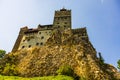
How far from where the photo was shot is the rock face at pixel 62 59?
6166 centimetres

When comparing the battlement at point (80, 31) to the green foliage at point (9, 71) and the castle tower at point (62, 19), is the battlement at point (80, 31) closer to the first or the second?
the castle tower at point (62, 19)

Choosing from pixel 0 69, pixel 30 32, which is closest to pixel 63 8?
pixel 30 32

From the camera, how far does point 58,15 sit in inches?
3789

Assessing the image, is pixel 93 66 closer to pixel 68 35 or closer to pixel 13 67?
pixel 68 35

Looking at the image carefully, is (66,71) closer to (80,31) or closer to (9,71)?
(9,71)

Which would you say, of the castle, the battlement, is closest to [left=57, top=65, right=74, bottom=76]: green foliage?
the castle

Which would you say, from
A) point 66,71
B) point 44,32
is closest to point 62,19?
point 44,32

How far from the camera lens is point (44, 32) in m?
87.8

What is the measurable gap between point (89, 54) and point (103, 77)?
41.8 feet

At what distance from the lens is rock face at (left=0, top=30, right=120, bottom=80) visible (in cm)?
6166

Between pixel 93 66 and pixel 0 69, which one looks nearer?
pixel 93 66

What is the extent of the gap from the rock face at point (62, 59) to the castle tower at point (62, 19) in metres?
10.0

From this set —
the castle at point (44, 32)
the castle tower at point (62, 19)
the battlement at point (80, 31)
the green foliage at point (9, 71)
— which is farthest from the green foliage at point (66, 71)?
the castle tower at point (62, 19)

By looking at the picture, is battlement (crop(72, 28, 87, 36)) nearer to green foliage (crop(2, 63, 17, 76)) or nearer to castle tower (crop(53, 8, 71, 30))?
castle tower (crop(53, 8, 71, 30))
